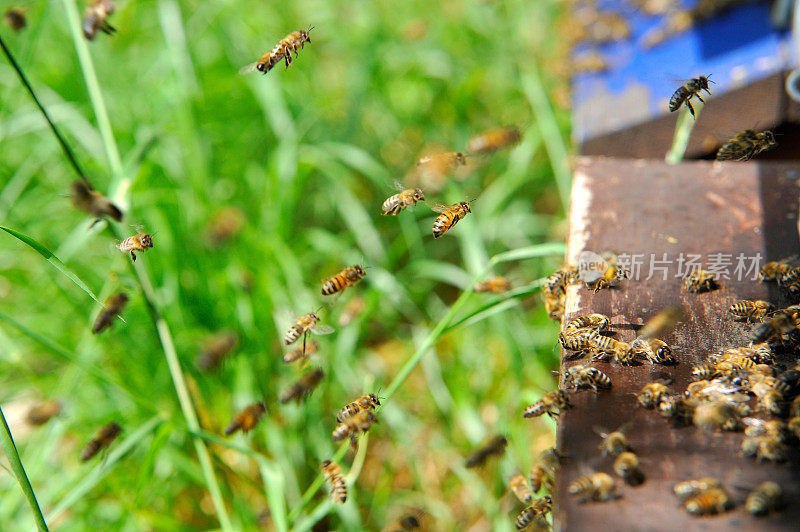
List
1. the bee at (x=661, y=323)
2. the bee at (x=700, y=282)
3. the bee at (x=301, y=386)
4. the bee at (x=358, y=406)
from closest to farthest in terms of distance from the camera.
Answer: the bee at (x=661, y=323), the bee at (x=700, y=282), the bee at (x=358, y=406), the bee at (x=301, y=386)

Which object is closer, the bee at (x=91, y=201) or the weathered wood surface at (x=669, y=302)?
the weathered wood surface at (x=669, y=302)

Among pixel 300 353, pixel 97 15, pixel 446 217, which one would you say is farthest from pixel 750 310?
pixel 97 15

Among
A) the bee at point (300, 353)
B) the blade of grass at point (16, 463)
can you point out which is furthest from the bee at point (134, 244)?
→ the bee at point (300, 353)

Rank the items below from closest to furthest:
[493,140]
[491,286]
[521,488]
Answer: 1. [521,488]
2. [491,286]
3. [493,140]

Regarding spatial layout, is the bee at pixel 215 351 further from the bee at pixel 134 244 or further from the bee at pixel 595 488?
the bee at pixel 595 488

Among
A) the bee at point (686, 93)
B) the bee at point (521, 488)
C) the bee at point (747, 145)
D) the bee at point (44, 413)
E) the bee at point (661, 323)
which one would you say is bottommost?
the bee at point (44, 413)

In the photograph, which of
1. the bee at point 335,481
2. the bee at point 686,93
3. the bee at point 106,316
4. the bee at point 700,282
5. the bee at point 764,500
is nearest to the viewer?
the bee at point 764,500

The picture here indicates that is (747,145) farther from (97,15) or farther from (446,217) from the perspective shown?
(97,15)

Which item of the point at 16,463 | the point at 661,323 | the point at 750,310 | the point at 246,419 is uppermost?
the point at 750,310
